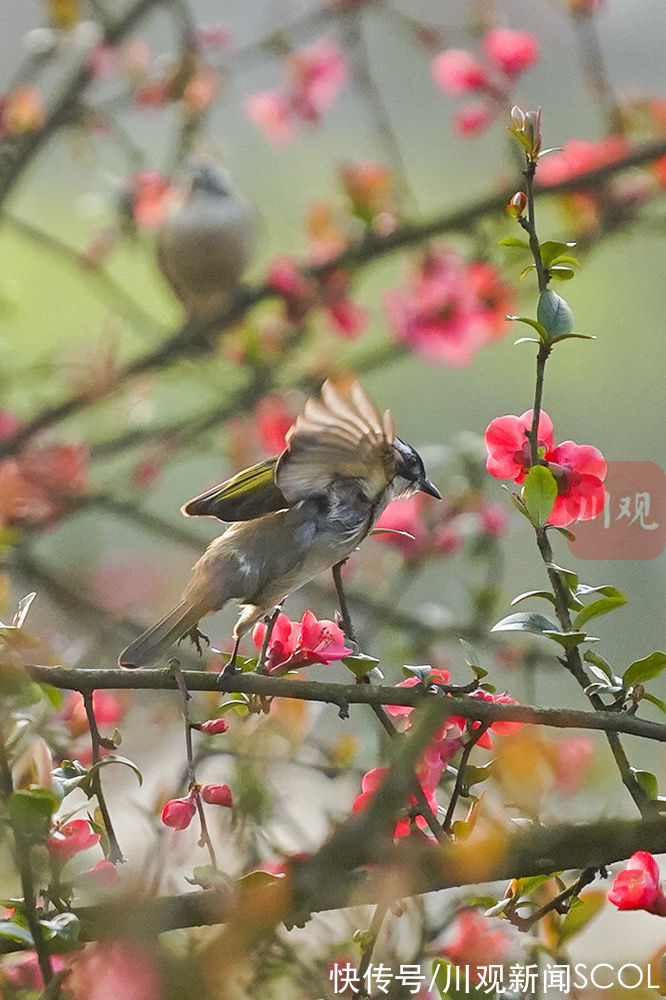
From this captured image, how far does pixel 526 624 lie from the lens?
0.54 metres

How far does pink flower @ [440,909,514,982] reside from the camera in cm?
58

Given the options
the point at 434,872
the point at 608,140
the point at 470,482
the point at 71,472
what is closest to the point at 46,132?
the point at 71,472

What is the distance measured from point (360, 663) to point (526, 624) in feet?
0.24

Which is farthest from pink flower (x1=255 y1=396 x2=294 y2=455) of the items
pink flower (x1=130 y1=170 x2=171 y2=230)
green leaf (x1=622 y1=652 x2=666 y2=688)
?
green leaf (x1=622 y1=652 x2=666 y2=688)

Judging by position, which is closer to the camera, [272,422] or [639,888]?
[639,888]

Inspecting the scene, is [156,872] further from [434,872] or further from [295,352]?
[295,352]

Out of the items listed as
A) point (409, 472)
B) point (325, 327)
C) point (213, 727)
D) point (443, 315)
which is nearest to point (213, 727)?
point (213, 727)

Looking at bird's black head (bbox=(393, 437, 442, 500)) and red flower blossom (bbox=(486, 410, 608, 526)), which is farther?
bird's black head (bbox=(393, 437, 442, 500))

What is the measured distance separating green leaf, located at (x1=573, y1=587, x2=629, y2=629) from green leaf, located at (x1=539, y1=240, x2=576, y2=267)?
0.14 m

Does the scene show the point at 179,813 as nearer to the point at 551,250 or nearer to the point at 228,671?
the point at 228,671

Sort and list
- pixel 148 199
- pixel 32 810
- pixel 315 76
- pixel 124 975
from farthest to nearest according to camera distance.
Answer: pixel 315 76 < pixel 148 199 < pixel 32 810 < pixel 124 975

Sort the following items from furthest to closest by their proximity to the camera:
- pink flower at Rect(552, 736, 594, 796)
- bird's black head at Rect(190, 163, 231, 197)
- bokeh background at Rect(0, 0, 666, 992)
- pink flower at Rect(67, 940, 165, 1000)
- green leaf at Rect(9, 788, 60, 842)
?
bird's black head at Rect(190, 163, 231, 197), bokeh background at Rect(0, 0, 666, 992), pink flower at Rect(552, 736, 594, 796), green leaf at Rect(9, 788, 60, 842), pink flower at Rect(67, 940, 165, 1000)

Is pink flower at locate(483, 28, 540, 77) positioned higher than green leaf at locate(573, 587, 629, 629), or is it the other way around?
pink flower at locate(483, 28, 540, 77)

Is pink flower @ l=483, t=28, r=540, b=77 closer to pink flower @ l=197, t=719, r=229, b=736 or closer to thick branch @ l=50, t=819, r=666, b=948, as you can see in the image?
pink flower @ l=197, t=719, r=229, b=736
